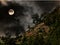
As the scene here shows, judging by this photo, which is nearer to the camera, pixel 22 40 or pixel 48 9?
pixel 22 40

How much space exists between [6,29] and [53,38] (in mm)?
1349

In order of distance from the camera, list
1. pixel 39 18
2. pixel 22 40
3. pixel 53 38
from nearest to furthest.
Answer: pixel 53 38 < pixel 22 40 < pixel 39 18

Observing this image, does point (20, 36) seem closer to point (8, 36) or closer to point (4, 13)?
point (8, 36)

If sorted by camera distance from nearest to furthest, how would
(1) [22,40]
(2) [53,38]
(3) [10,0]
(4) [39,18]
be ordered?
(2) [53,38] → (1) [22,40] → (4) [39,18] → (3) [10,0]

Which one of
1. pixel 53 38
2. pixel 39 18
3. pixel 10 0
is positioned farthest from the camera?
pixel 10 0

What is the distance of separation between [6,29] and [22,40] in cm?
64

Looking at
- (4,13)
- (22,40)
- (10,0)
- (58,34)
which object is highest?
(10,0)

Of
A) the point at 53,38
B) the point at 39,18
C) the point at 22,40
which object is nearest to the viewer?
the point at 53,38

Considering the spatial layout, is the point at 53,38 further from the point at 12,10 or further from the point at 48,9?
the point at 12,10

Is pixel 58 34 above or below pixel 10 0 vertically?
below

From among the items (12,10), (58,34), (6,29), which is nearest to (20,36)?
(6,29)

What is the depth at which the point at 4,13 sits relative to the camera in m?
3.84

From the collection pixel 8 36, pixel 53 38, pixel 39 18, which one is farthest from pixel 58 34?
pixel 8 36

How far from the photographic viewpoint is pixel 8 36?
11.6 feet
